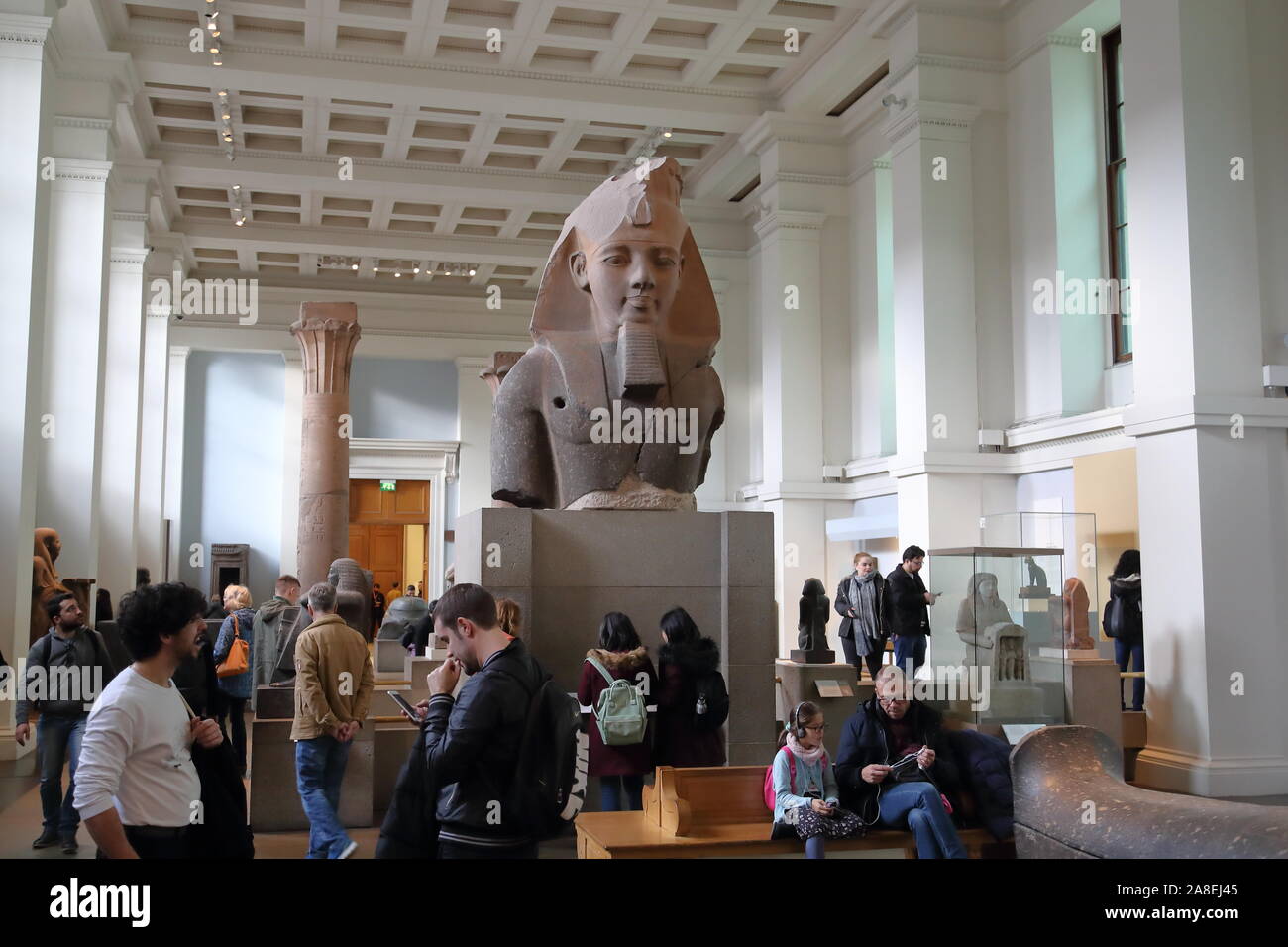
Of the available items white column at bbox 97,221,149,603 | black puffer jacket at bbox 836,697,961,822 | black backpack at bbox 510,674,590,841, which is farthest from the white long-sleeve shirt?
white column at bbox 97,221,149,603

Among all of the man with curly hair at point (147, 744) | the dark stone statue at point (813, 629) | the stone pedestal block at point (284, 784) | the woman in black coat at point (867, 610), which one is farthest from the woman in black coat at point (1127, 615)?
the man with curly hair at point (147, 744)

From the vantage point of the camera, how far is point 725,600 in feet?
21.0

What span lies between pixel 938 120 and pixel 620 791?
33.4 ft

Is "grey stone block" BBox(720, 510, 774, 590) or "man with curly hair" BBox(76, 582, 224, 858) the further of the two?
"grey stone block" BBox(720, 510, 774, 590)

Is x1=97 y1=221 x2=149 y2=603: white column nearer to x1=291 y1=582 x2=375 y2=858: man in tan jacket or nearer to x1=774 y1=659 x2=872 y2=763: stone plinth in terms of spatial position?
x1=774 y1=659 x2=872 y2=763: stone plinth

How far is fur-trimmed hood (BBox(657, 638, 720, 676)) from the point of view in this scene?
5.42 meters

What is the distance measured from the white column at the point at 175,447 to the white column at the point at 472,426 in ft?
19.4

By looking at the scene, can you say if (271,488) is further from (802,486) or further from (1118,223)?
(1118,223)

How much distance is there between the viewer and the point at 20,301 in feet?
33.2
